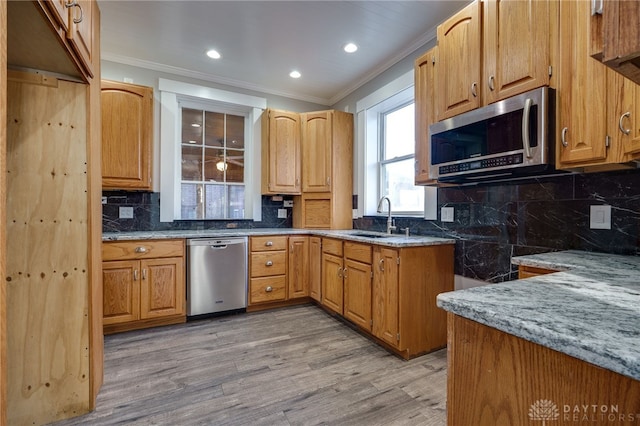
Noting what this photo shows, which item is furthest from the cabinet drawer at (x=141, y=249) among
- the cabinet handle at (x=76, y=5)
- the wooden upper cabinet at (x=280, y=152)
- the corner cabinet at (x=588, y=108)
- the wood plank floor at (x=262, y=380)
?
the corner cabinet at (x=588, y=108)

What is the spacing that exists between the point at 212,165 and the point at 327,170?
1.45m

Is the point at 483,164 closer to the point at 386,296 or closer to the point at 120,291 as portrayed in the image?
the point at 386,296

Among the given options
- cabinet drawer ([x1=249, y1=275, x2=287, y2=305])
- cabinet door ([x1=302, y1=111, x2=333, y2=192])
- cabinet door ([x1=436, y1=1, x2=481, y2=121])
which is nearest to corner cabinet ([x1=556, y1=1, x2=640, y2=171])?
cabinet door ([x1=436, y1=1, x2=481, y2=121])

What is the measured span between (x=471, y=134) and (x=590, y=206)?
30.1 inches

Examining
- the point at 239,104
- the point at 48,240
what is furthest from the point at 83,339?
the point at 239,104

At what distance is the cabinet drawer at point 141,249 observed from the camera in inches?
100

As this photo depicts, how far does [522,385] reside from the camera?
0.59 m

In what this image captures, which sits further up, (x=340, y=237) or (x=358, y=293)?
(x=340, y=237)

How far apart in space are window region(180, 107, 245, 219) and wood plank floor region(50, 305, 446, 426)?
4.85ft

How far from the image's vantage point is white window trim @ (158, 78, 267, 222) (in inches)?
127

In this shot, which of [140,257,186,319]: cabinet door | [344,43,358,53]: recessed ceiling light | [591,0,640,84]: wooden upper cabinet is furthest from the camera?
[344,43,358,53]: recessed ceiling light

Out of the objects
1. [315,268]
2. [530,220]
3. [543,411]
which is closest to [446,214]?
[530,220]

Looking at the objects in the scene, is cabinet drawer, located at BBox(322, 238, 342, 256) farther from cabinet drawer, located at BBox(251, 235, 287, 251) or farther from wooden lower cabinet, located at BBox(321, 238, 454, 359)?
cabinet drawer, located at BBox(251, 235, 287, 251)

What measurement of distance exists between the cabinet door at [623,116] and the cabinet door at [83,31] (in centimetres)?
236
